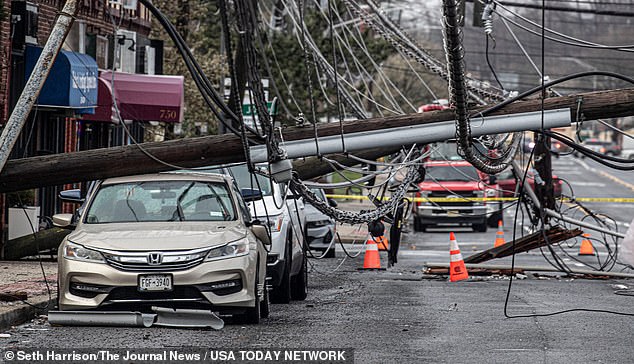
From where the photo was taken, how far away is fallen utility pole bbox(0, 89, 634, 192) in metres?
12.7

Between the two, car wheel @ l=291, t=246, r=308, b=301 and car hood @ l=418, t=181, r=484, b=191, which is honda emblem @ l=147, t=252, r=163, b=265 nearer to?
car wheel @ l=291, t=246, r=308, b=301

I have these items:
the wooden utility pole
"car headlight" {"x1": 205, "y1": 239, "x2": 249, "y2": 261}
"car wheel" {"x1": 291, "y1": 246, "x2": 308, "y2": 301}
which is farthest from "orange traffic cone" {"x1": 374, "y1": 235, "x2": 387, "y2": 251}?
"car headlight" {"x1": 205, "y1": 239, "x2": 249, "y2": 261}

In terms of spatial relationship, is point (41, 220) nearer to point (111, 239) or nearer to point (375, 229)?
point (375, 229)

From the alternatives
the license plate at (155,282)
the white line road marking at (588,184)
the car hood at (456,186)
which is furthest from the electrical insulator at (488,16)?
the white line road marking at (588,184)

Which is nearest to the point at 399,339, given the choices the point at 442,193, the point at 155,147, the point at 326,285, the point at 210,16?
the point at 155,147

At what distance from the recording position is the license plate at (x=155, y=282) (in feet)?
36.9

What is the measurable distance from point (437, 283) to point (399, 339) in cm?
722

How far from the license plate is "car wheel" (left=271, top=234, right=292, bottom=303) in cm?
329

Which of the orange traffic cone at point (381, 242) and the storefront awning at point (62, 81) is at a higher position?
the storefront awning at point (62, 81)

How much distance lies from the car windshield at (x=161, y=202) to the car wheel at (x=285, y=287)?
1680 mm

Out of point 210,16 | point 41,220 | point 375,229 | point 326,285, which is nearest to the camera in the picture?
point 326,285

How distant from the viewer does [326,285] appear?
58.7ft

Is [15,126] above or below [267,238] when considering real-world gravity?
above

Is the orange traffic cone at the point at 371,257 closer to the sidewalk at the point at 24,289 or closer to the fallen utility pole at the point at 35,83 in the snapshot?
the sidewalk at the point at 24,289
